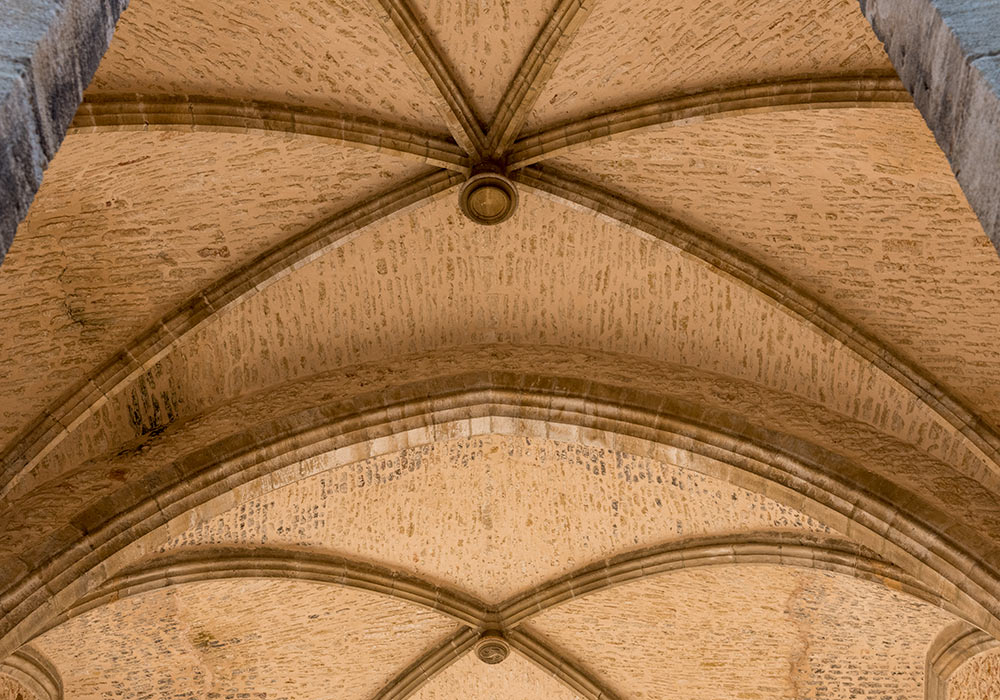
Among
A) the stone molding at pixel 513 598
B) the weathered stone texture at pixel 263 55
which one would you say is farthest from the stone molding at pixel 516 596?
the weathered stone texture at pixel 263 55

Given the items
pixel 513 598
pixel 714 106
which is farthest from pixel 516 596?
pixel 714 106

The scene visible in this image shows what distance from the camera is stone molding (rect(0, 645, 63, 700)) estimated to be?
9.57 meters

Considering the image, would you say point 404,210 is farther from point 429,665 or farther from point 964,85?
point 964,85

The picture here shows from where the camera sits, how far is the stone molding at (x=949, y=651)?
940 cm

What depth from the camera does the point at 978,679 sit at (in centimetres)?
960

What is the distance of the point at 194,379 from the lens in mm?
8469

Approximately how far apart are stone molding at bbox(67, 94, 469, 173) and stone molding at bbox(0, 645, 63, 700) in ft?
15.1

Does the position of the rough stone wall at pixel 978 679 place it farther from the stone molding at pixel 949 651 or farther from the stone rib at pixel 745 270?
the stone rib at pixel 745 270

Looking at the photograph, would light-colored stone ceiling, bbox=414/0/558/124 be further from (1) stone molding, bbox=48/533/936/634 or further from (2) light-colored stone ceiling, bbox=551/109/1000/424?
(1) stone molding, bbox=48/533/936/634

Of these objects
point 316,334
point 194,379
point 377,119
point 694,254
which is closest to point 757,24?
point 694,254

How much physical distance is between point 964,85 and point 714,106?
5012 millimetres

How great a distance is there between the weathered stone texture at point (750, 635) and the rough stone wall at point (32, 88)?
8.19 metres

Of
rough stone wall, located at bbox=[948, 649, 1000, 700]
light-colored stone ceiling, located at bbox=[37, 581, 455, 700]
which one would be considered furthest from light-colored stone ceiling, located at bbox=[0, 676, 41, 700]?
rough stone wall, located at bbox=[948, 649, 1000, 700]

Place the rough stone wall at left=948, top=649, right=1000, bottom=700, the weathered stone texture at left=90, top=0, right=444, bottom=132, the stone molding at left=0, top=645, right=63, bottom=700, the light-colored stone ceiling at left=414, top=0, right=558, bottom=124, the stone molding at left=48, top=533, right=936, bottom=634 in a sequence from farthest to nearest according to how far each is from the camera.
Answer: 1. the stone molding at left=0, top=645, right=63, bottom=700
2. the rough stone wall at left=948, top=649, right=1000, bottom=700
3. the stone molding at left=48, top=533, right=936, bottom=634
4. the light-colored stone ceiling at left=414, top=0, right=558, bottom=124
5. the weathered stone texture at left=90, top=0, right=444, bottom=132
